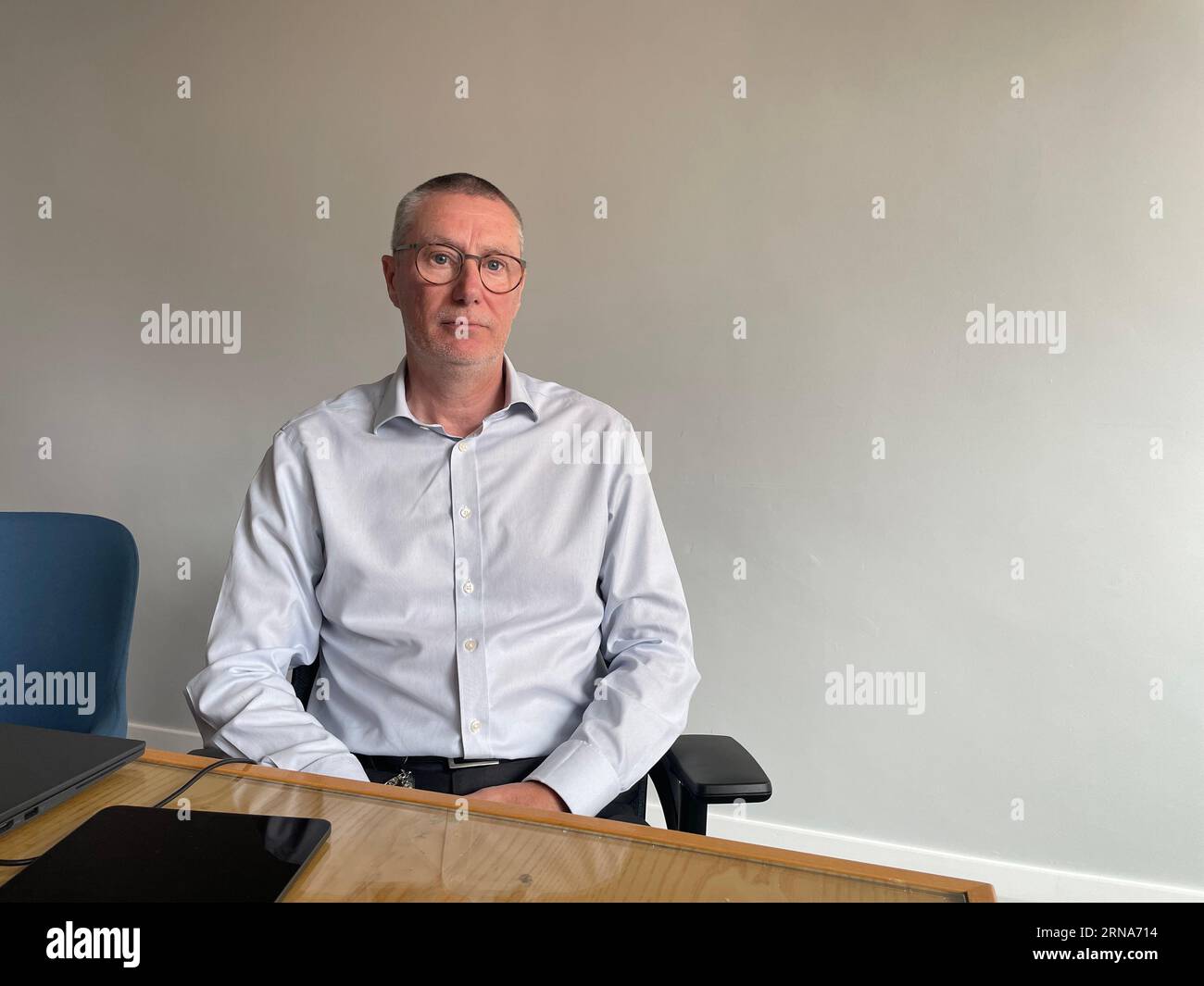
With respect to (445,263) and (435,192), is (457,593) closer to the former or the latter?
(445,263)

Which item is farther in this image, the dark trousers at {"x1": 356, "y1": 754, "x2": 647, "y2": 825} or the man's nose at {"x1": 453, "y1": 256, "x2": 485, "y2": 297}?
the man's nose at {"x1": 453, "y1": 256, "x2": 485, "y2": 297}

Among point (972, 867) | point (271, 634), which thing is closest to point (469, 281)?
point (271, 634)

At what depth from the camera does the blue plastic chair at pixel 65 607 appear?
1675 millimetres

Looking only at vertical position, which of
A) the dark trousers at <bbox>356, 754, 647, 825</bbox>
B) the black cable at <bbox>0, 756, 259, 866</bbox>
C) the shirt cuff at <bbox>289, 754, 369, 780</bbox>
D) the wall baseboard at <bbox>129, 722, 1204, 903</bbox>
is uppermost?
the black cable at <bbox>0, 756, 259, 866</bbox>

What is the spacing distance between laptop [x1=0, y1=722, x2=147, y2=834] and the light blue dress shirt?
1.33 ft

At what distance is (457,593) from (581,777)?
380mm

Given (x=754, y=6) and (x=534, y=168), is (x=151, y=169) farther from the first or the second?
(x=754, y=6)

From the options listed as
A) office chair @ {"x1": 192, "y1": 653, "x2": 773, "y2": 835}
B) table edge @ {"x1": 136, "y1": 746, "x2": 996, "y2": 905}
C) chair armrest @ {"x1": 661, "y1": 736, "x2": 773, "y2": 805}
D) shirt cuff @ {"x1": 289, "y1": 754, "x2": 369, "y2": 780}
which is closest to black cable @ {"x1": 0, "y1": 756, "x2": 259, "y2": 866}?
table edge @ {"x1": 136, "y1": 746, "x2": 996, "y2": 905}

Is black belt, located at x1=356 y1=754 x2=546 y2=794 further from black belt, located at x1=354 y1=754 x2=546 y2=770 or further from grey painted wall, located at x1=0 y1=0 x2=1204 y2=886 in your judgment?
grey painted wall, located at x1=0 y1=0 x2=1204 y2=886

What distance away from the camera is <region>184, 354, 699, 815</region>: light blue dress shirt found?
4.66 ft

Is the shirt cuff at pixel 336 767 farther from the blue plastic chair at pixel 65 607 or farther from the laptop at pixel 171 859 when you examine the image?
the blue plastic chair at pixel 65 607

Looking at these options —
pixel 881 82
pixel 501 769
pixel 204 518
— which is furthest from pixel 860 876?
pixel 204 518

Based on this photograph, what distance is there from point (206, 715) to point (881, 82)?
2.07 m

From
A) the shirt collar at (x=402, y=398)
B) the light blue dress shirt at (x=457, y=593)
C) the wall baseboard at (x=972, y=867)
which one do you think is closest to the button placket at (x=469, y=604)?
the light blue dress shirt at (x=457, y=593)
